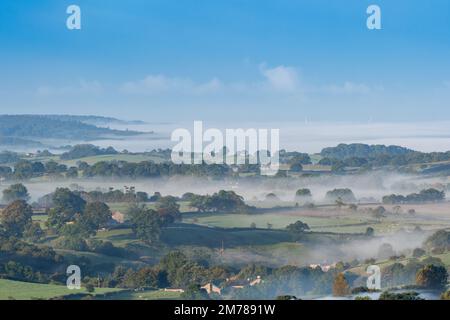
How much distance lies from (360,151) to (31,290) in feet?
121

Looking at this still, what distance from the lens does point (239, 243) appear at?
38594mm

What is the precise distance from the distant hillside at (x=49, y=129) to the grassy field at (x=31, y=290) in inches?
1123

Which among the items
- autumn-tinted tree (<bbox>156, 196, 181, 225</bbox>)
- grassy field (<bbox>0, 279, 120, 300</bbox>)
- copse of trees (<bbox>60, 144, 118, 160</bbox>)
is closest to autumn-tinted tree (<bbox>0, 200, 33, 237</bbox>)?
autumn-tinted tree (<bbox>156, 196, 181, 225</bbox>)

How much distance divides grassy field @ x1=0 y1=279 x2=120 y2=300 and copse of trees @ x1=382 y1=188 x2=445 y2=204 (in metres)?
27.2

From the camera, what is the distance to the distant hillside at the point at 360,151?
55969mm

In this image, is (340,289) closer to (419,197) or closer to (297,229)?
(297,229)

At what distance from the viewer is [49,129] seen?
189ft

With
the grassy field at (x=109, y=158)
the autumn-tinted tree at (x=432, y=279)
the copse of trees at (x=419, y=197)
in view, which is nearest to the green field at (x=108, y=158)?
the grassy field at (x=109, y=158)

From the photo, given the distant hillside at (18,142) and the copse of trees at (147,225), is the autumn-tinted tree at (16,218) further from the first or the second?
the distant hillside at (18,142)

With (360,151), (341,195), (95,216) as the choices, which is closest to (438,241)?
(341,195)

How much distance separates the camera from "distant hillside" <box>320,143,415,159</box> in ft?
184

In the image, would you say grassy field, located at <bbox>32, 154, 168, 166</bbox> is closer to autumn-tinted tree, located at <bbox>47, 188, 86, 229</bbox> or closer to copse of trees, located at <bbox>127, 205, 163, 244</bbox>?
autumn-tinted tree, located at <bbox>47, 188, 86, 229</bbox>
